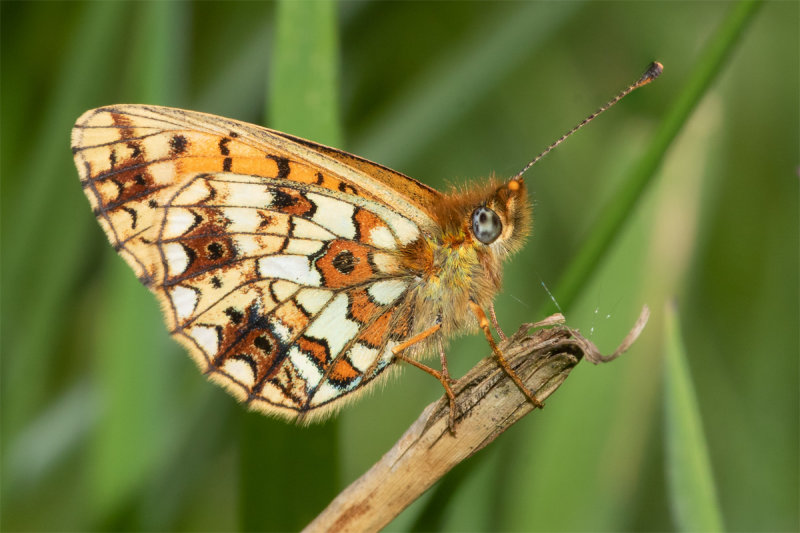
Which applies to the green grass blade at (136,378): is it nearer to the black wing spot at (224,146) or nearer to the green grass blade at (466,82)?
the black wing spot at (224,146)

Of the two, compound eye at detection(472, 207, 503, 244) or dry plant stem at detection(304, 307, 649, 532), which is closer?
dry plant stem at detection(304, 307, 649, 532)

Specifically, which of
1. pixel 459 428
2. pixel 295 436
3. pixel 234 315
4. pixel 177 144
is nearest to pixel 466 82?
pixel 177 144

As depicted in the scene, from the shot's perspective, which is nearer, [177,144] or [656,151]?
[656,151]

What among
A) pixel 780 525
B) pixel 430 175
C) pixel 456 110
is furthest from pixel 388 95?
pixel 780 525

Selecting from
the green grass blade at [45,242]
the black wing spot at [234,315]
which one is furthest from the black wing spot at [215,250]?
the green grass blade at [45,242]

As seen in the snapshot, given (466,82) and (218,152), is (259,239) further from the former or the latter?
(466,82)

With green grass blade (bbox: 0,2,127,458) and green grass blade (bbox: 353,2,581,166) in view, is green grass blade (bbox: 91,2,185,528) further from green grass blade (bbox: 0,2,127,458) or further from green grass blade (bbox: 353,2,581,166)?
green grass blade (bbox: 353,2,581,166)

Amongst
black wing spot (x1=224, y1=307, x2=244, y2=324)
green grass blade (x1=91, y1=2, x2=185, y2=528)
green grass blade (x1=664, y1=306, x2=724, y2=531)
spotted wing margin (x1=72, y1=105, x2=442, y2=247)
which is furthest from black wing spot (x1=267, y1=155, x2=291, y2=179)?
green grass blade (x1=664, y1=306, x2=724, y2=531)
